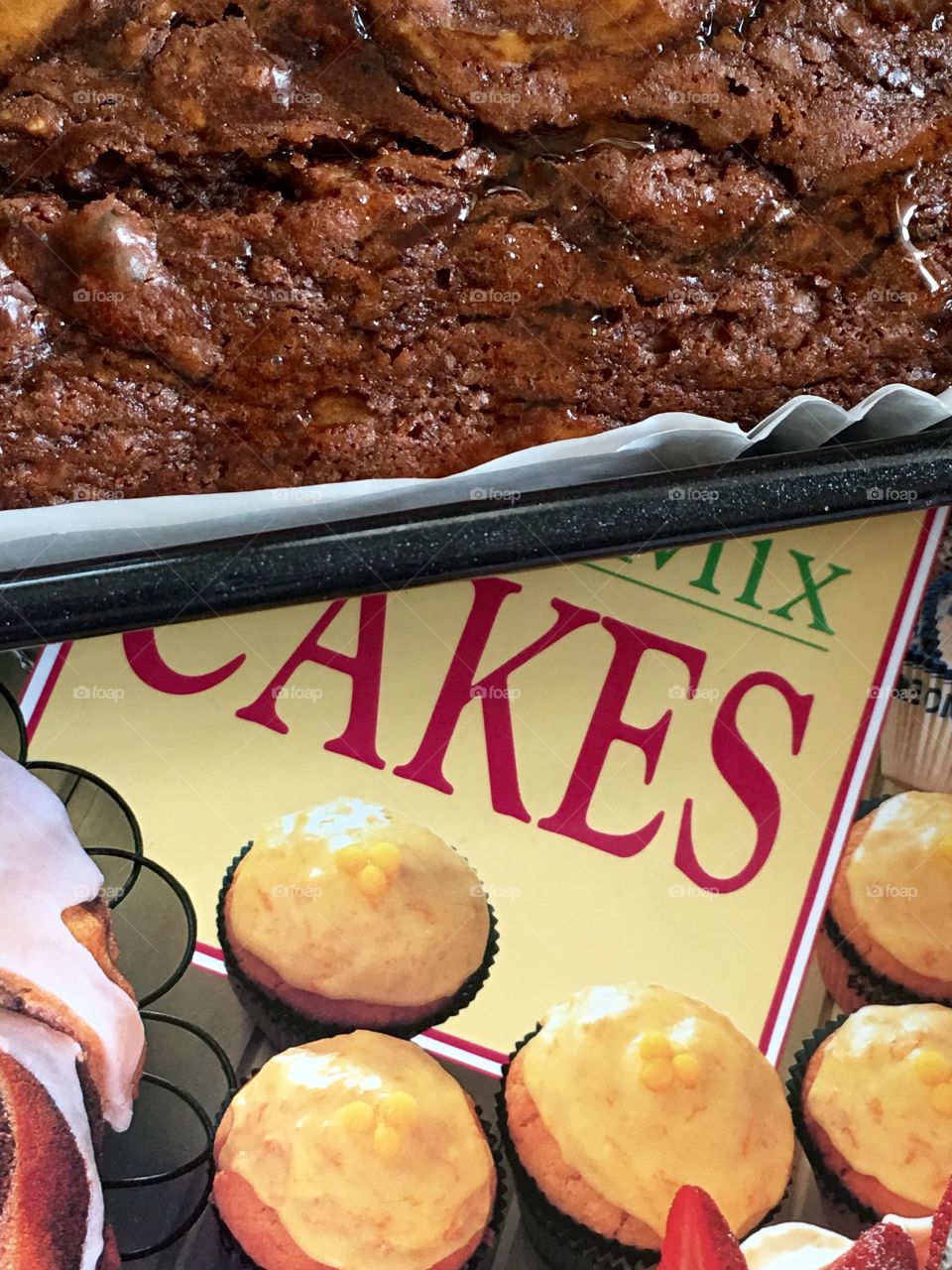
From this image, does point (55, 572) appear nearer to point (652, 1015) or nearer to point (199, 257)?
point (199, 257)

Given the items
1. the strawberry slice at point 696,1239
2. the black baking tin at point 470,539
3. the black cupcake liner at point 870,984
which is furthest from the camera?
the black cupcake liner at point 870,984

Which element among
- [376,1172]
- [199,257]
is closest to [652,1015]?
[376,1172]

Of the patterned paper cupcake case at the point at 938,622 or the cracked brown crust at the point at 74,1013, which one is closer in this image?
the cracked brown crust at the point at 74,1013

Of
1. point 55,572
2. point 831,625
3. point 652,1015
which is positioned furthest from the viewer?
point 831,625

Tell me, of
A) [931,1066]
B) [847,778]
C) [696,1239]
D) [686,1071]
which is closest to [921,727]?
[847,778]

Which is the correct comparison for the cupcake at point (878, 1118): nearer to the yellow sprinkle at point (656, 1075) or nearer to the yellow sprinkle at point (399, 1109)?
the yellow sprinkle at point (656, 1075)

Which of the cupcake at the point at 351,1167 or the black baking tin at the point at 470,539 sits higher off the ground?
the black baking tin at the point at 470,539

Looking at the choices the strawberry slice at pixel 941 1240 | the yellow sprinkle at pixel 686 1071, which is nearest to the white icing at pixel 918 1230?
the strawberry slice at pixel 941 1240
